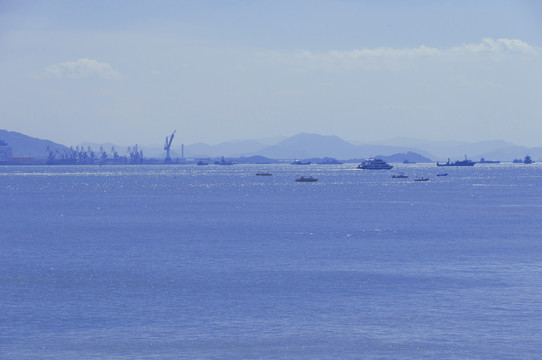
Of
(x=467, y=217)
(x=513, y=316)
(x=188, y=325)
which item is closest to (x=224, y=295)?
(x=188, y=325)

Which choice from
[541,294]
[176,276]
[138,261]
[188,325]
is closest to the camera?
[188,325]

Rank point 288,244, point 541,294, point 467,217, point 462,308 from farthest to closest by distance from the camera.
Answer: point 467,217 → point 288,244 → point 541,294 → point 462,308

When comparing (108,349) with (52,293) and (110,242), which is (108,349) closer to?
(52,293)

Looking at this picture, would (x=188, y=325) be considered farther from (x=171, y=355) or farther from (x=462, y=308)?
(x=462, y=308)

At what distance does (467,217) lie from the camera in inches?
4193

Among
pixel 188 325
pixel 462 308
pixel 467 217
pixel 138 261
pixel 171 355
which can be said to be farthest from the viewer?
pixel 467 217

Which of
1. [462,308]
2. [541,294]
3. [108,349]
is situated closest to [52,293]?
[108,349]

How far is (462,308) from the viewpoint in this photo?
139ft

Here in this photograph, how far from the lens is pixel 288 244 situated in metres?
73.7

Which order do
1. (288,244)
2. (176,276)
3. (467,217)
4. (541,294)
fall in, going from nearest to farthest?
(541,294)
(176,276)
(288,244)
(467,217)

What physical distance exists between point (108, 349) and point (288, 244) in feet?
130

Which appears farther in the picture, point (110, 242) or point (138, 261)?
point (110, 242)

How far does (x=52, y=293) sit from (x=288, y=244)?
29193 millimetres

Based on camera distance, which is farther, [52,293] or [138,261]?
[138,261]
